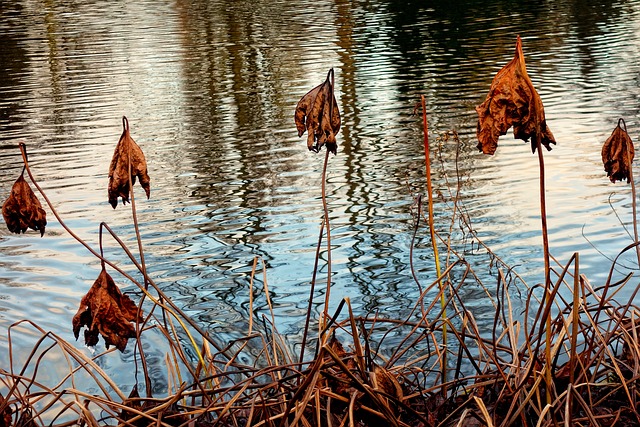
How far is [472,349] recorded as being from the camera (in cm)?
493

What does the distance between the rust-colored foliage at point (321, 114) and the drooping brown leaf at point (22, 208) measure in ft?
3.16

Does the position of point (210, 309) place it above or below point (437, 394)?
below

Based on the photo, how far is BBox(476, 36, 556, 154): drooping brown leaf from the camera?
105 inches

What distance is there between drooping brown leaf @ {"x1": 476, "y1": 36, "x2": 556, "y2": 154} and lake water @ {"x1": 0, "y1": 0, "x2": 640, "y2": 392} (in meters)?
2.83

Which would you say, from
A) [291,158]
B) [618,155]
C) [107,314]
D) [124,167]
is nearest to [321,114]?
[124,167]

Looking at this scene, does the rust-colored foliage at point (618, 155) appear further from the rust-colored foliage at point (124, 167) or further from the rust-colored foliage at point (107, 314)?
the rust-colored foliage at point (107, 314)

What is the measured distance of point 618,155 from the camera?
11.4 ft

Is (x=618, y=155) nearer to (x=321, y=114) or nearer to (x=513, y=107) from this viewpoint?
(x=513, y=107)

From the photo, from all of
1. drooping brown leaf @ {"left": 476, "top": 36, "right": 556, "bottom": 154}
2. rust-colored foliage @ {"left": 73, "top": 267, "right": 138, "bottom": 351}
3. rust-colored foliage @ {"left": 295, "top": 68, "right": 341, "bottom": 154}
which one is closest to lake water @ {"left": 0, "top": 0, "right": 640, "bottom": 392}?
rust-colored foliage @ {"left": 73, "top": 267, "right": 138, "bottom": 351}

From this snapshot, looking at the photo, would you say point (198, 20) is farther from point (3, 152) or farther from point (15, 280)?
point (15, 280)

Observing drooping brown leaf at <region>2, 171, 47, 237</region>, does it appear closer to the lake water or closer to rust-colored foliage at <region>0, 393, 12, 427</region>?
rust-colored foliage at <region>0, 393, 12, 427</region>

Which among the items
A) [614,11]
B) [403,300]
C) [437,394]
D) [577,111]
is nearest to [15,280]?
[403,300]

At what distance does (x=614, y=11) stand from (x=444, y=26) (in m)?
4.84

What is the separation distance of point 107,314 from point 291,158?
6.82 meters
